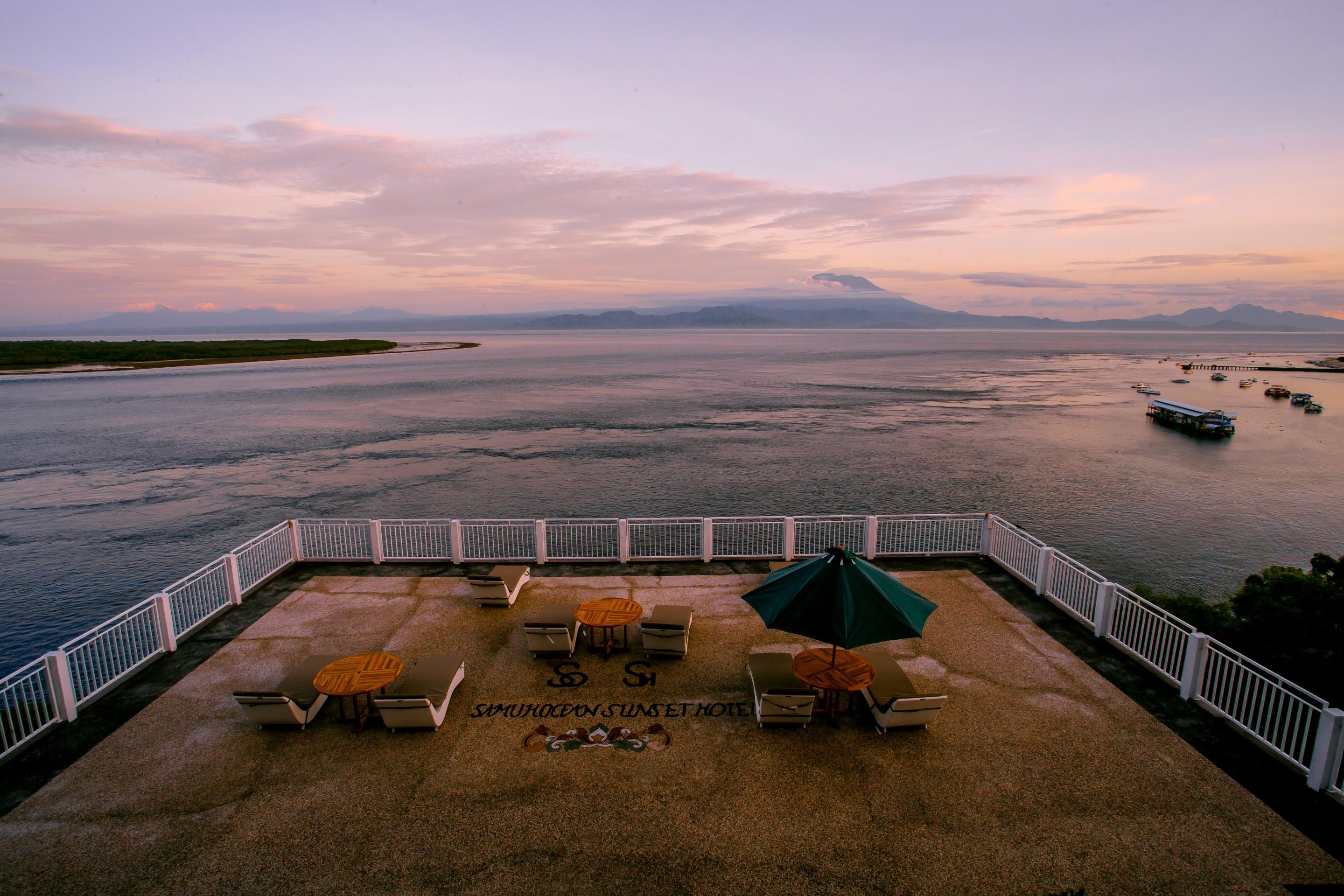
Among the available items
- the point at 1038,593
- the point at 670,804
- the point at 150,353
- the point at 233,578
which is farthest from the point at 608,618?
the point at 150,353

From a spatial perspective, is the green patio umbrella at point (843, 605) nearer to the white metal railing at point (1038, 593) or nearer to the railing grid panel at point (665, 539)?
the white metal railing at point (1038, 593)

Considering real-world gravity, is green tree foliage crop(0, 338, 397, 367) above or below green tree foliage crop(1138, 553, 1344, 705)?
above

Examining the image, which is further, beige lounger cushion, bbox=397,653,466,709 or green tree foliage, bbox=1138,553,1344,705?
green tree foliage, bbox=1138,553,1344,705

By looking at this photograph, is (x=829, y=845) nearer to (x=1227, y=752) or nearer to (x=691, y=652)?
(x=691, y=652)

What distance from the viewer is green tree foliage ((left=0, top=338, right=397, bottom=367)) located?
4429 inches

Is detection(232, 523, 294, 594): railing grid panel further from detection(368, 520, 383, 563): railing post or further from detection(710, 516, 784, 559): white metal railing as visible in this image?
detection(710, 516, 784, 559): white metal railing

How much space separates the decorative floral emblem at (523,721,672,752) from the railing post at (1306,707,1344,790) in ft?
21.5

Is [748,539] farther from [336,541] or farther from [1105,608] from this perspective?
[1105,608]

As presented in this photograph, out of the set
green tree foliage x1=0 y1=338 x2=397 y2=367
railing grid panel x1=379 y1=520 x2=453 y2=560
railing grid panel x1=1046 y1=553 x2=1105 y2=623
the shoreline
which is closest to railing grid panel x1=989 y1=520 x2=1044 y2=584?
railing grid panel x1=1046 y1=553 x2=1105 y2=623

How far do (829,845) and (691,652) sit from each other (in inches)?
148

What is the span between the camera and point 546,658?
365 inches

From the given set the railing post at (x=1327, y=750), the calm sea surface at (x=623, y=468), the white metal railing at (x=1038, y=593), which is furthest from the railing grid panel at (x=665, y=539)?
the railing post at (x=1327, y=750)

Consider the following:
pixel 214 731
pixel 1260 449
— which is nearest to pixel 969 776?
pixel 214 731

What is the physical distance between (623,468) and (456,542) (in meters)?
24.6
